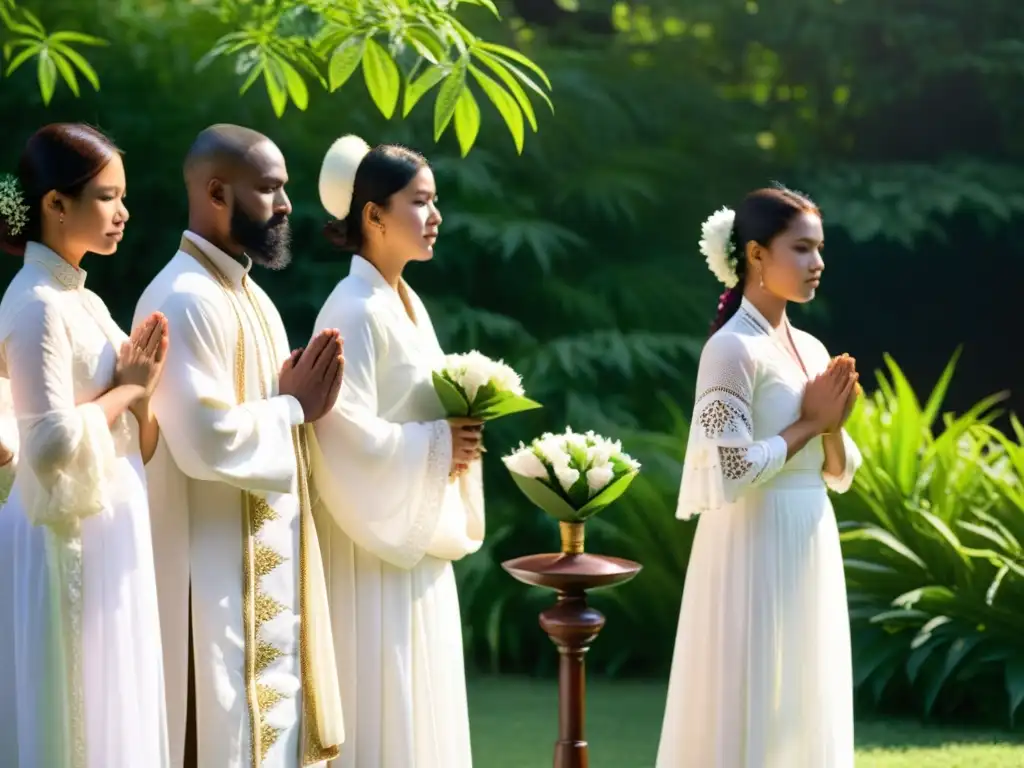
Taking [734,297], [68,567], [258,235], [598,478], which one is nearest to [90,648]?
[68,567]

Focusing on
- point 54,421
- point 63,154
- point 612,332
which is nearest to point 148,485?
point 54,421

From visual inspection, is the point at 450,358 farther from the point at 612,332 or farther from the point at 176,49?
the point at 176,49

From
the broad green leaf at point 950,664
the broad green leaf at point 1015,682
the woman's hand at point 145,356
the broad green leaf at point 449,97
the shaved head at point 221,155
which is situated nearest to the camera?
the woman's hand at point 145,356

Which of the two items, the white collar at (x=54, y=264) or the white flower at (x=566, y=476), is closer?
the white collar at (x=54, y=264)

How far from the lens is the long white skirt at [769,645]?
4582mm

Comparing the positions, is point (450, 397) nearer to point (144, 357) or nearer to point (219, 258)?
point (219, 258)

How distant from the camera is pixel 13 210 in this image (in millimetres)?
3797

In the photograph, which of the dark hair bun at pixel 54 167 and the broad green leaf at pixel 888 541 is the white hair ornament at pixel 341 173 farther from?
the broad green leaf at pixel 888 541

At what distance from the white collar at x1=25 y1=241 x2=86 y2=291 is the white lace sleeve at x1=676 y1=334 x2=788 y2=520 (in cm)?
183

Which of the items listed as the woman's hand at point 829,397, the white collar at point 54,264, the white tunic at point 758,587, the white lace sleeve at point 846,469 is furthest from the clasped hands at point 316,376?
the white lace sleeve at point 846,469

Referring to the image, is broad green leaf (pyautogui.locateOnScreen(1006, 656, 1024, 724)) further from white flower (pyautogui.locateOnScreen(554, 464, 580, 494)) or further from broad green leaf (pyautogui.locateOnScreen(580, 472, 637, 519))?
white flower (pyautogui.locateOnScreen(554, 464, 580, 494))

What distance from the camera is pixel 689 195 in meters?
11.0

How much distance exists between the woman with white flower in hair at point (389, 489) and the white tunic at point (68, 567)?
0.75 m

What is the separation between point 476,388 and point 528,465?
1.14 feet
